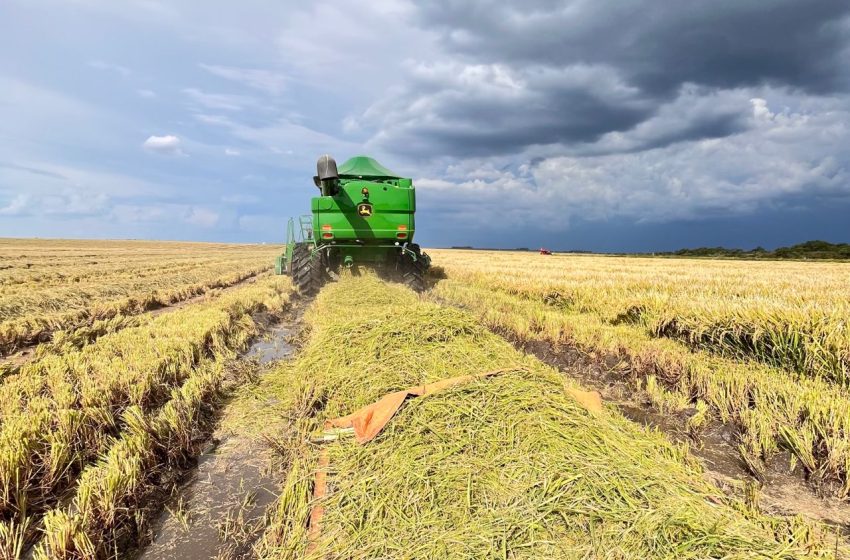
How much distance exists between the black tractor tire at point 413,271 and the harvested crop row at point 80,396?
5345 millimetres

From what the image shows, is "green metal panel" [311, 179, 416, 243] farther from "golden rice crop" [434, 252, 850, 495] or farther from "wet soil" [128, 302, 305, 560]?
"wet soil" [128, 302, 305, 560]

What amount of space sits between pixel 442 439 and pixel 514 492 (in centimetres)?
60

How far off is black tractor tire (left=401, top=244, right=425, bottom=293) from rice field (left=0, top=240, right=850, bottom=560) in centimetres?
580

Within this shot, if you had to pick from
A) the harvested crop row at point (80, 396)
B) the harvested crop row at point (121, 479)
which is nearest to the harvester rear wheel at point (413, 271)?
the harvested crop row at point (80, 396)

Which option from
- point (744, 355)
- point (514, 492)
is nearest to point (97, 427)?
point (514, 492)

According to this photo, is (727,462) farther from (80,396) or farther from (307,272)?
(307,272)

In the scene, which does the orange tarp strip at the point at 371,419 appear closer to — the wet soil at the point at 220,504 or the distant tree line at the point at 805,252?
the wet soil at the point at 220,504

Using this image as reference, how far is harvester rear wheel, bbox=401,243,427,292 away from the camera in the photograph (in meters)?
11.2

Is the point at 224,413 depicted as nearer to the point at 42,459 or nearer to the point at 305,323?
the point at 42,459

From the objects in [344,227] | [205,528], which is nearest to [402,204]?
[344,227]

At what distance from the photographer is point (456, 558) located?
182 cm

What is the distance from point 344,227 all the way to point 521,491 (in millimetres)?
9329

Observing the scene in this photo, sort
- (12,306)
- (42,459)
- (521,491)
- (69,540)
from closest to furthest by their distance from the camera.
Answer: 1. (69,540)
2. (521,491)
3. (42,459)
4. (12,306)

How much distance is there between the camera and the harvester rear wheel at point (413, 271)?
11.2 metres
